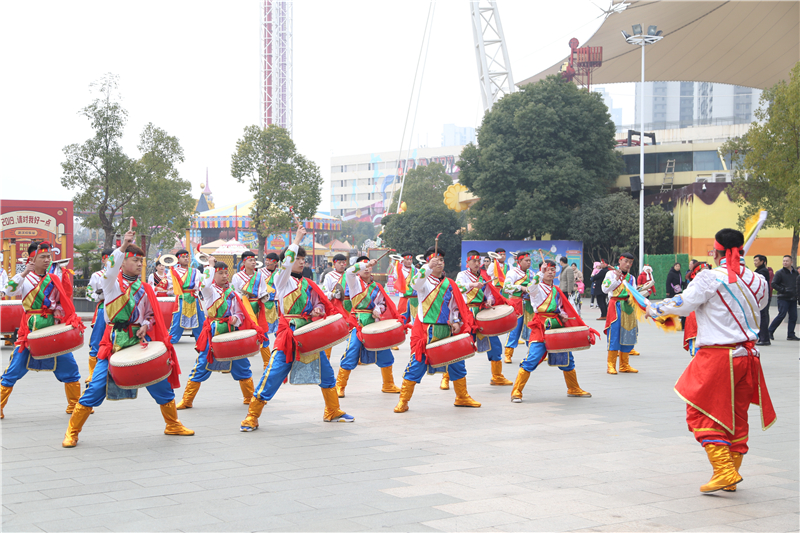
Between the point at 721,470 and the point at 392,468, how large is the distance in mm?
2284

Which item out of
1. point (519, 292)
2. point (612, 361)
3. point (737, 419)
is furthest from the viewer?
point (612, 361)

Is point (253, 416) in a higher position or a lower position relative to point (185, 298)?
lower

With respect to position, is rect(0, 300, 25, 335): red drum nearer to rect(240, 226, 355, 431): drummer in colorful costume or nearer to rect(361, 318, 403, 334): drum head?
rect(361, 318, 403, 334): drum head

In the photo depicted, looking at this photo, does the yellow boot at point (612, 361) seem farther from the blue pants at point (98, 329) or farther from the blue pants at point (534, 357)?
the blue pants at point (98, 329)

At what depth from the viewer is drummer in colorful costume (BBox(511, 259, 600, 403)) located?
8.61 m

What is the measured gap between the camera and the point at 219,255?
3156 cm

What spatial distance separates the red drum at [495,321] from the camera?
9078 millimetres

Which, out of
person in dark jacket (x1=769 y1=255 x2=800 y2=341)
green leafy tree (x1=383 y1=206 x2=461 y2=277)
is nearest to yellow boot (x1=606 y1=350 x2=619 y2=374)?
person in dark jacket (x1=769 y1=255 x2=800 y2=341)

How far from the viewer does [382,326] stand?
8688 millimetres

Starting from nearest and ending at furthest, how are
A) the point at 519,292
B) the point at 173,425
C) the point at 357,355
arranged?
the point at 173,425 → the point at 357,355 → the point at 519,292

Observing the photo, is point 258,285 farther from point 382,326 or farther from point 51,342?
point 51,342

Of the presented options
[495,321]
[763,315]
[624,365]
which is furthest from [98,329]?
[763,315]

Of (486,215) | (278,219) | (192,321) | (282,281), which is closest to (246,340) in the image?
(282,281)

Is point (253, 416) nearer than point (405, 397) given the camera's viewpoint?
Yes
